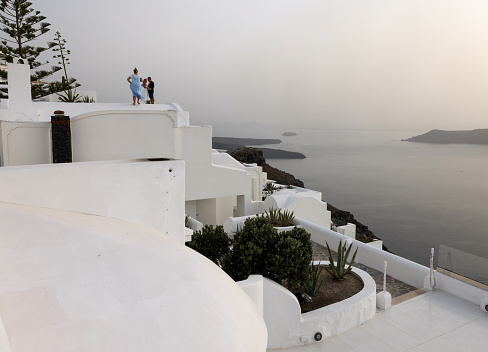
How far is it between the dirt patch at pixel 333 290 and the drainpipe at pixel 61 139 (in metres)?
7.74

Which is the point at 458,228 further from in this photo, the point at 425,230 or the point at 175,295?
the point at 175,295

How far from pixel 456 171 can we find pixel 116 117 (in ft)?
200

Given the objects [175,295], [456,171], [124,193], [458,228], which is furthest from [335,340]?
[456,171]

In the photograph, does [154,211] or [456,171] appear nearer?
[154,211]

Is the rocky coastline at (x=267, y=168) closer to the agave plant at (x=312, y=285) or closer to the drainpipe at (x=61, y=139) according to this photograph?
the drainpipe at (x=61, y=139)

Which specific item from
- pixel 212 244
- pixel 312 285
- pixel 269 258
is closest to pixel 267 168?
pixel 212 244

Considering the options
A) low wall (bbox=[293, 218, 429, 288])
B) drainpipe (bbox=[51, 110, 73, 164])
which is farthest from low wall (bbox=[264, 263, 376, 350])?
drainpipe (bbox=[51, 110, 73, 164])

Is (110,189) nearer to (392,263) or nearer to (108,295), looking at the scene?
(108,295)

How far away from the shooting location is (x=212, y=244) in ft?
26.9

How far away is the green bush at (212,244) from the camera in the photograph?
26.6 ft

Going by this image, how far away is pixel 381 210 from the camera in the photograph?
5178 cm

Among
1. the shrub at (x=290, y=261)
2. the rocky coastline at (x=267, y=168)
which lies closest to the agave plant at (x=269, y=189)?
the shrub at (x=290, y=261)

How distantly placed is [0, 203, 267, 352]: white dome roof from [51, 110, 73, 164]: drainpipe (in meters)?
8.47

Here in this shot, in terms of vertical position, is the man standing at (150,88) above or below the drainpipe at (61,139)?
above
